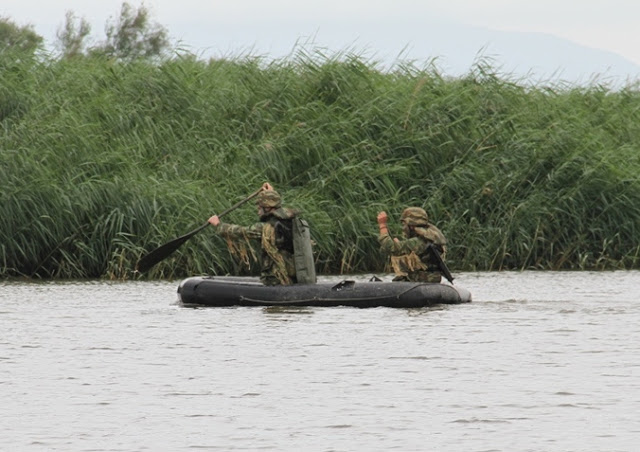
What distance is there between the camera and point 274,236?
1474cm

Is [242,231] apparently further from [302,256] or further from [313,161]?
[313,161]

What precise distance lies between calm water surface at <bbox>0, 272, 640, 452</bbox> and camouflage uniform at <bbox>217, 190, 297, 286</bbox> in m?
0.53

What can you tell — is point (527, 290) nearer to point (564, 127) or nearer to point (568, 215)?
point (568, 215)

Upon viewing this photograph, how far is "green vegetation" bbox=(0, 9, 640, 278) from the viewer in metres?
17.8

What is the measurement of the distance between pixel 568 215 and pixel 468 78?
3.66 meters

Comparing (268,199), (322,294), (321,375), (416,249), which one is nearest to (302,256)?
(322,294)

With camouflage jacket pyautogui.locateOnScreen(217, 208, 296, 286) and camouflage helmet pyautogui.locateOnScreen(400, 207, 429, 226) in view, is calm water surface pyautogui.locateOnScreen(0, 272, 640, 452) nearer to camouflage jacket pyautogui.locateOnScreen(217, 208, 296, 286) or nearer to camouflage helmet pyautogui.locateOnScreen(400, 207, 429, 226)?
camouflage jacket pyautogui.locateOnScreen(217, 208, 296, 286)

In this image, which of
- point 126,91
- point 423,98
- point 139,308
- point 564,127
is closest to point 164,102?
point 126,91

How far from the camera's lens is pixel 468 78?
22016 millimetres

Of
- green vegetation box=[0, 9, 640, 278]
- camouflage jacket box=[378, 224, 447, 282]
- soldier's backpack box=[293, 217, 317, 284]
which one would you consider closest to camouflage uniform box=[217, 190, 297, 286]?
soldier's backpack box=[293, 217, 317, 284]

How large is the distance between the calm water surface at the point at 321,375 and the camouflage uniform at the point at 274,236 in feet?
1.75

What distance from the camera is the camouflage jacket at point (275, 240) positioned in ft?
48.4

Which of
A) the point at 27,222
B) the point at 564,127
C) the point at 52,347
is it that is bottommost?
the point at 52,347

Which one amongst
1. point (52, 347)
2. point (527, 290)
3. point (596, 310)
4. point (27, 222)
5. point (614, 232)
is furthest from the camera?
point (614, 232)
